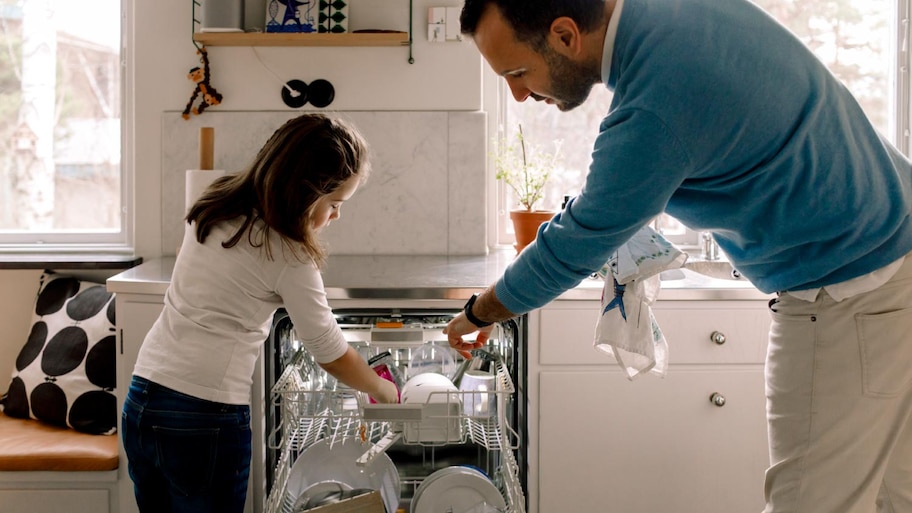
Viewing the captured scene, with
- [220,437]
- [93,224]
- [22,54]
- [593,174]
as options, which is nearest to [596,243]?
[593,174]

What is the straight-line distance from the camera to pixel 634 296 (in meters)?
1.55

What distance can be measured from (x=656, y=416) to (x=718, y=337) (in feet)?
0.80

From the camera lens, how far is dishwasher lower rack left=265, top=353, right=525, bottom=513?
5.12 feet

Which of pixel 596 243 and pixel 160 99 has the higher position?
pixel 160 99

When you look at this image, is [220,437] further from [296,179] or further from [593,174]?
[593,174]

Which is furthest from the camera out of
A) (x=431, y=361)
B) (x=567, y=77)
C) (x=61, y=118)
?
(x=61, y=118)

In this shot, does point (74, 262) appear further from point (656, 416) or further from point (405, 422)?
point (656, 416)

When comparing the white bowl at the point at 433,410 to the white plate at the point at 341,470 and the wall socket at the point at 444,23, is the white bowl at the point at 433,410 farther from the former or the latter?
the wall socket at the point at 444,23

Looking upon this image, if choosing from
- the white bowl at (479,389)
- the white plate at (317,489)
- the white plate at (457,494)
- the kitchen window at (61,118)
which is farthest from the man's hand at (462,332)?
the kitchen window at (61,118)

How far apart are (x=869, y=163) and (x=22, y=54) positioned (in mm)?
2595

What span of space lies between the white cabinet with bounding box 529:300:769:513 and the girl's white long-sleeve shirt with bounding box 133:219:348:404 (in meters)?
0.65

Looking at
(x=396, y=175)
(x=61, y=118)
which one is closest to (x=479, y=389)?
(x=396, y=175)

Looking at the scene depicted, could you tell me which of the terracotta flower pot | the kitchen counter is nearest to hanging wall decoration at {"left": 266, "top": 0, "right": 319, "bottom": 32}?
the kitchen counter

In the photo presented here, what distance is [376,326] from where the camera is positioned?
180 centimetres
